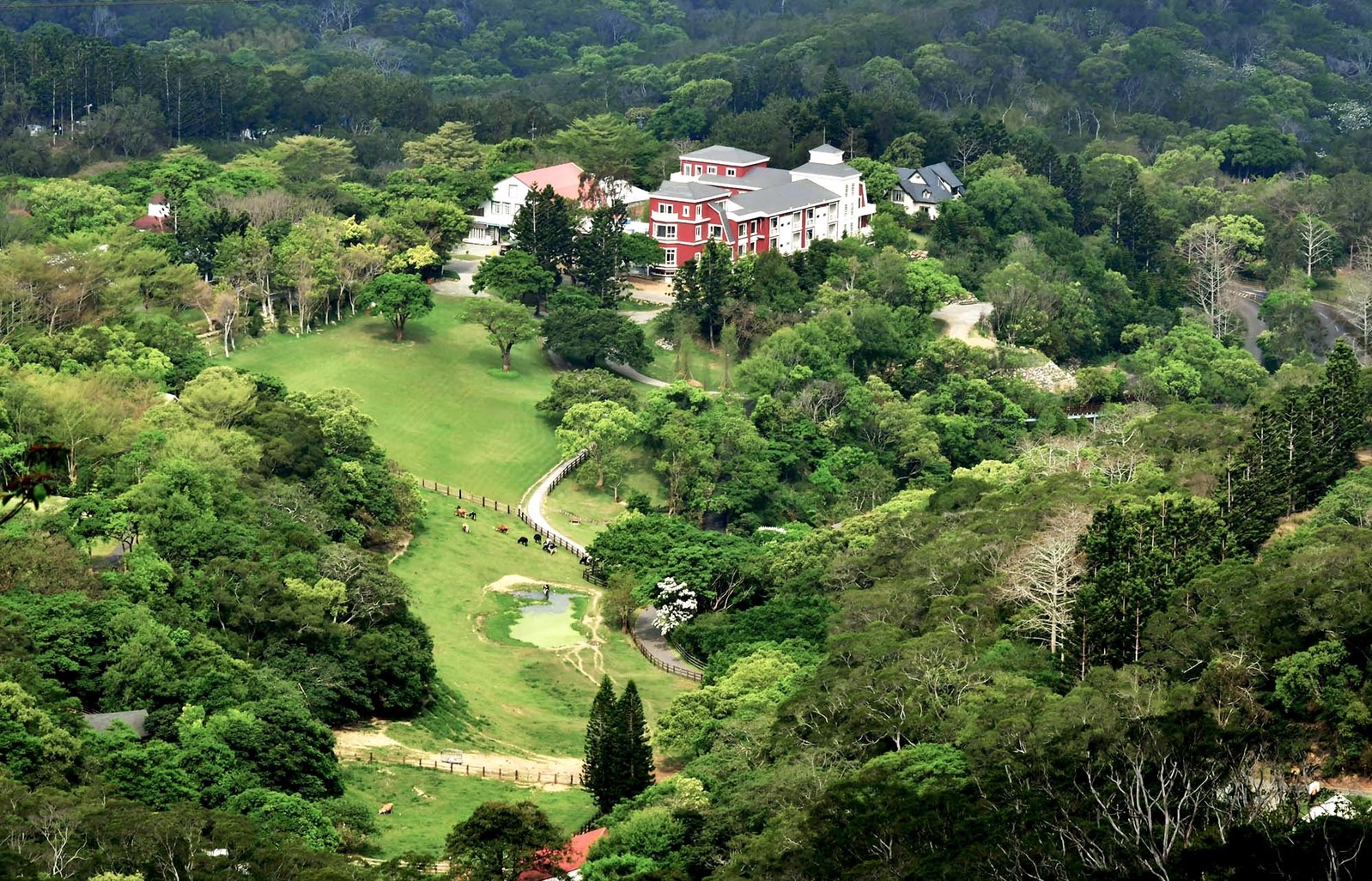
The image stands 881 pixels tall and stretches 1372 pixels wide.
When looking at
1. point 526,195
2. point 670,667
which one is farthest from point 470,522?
point 526,195

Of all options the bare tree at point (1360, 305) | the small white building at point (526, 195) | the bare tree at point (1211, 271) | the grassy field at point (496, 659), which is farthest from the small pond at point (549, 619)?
the bare tree at point (1360, 305)

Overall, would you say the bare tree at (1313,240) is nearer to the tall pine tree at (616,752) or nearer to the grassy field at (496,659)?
the grassy field at (496,659)

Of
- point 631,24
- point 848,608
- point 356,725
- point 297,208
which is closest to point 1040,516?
point 848,608

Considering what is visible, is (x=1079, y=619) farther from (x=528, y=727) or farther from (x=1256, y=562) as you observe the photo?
(x=528, y=727)

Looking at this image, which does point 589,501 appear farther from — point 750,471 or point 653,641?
point 653,641

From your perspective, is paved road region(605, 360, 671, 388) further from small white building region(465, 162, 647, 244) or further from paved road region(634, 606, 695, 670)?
paved road region(634, 606, 695, 670)

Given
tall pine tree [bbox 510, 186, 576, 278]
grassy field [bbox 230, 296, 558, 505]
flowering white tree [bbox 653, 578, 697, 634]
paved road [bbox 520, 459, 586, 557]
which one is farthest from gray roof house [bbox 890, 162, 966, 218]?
flowering white tree [bbox 653, 578, 697, 634]
